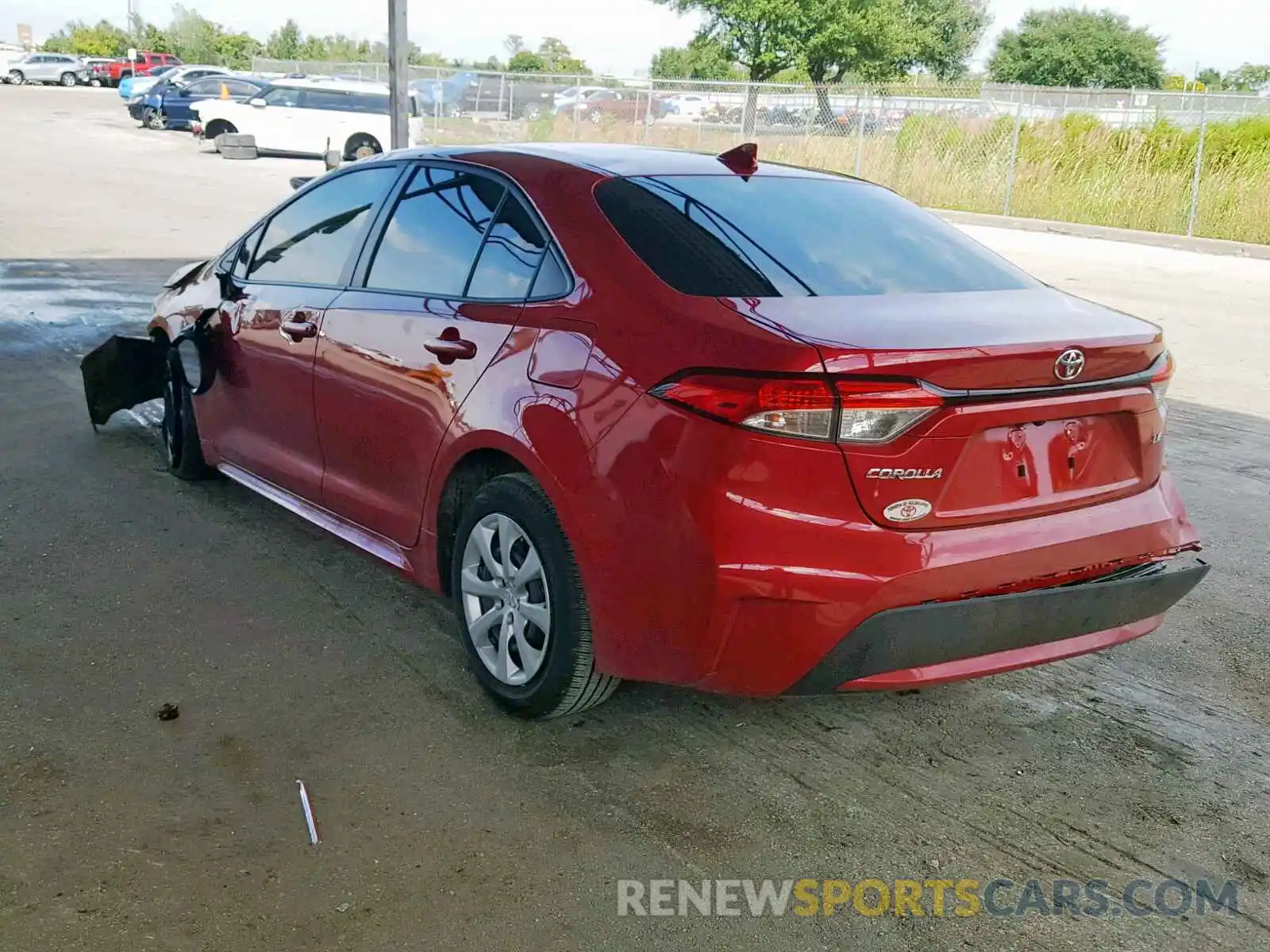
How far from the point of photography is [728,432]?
2918 mm

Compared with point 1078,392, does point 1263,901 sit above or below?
below

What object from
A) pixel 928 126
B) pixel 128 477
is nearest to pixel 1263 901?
pixel 128 477

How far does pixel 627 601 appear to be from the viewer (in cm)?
318

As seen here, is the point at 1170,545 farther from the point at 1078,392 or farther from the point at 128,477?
the point at 128,477

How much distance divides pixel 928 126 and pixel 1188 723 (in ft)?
70.2

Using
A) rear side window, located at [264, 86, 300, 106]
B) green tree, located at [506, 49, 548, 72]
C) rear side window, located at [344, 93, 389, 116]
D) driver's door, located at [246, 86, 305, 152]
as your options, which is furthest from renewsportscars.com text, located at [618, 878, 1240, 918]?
green tree, located at [506, 49, 548, 72]

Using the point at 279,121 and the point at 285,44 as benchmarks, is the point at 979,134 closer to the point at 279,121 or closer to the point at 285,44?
the point at 279,121

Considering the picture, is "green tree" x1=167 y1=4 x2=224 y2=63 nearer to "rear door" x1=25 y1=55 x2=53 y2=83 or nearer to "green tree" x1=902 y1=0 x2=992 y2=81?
"rear door" x1=25 y1=55 x2=53 y2=83

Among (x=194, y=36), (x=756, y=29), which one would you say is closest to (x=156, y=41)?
(x=194, y=36)

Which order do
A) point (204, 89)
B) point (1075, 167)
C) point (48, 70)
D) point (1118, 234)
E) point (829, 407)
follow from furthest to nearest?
point (48, 70) → point (204, 89) → point (1075, 167) → point (1118, 234) → point (829, 407)

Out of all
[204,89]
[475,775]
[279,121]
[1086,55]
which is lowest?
[475,775]

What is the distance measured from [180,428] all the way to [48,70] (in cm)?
6609

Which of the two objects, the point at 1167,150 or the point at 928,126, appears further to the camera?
the point at 928,126

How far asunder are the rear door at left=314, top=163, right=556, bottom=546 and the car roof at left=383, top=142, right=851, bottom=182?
0.40ft
